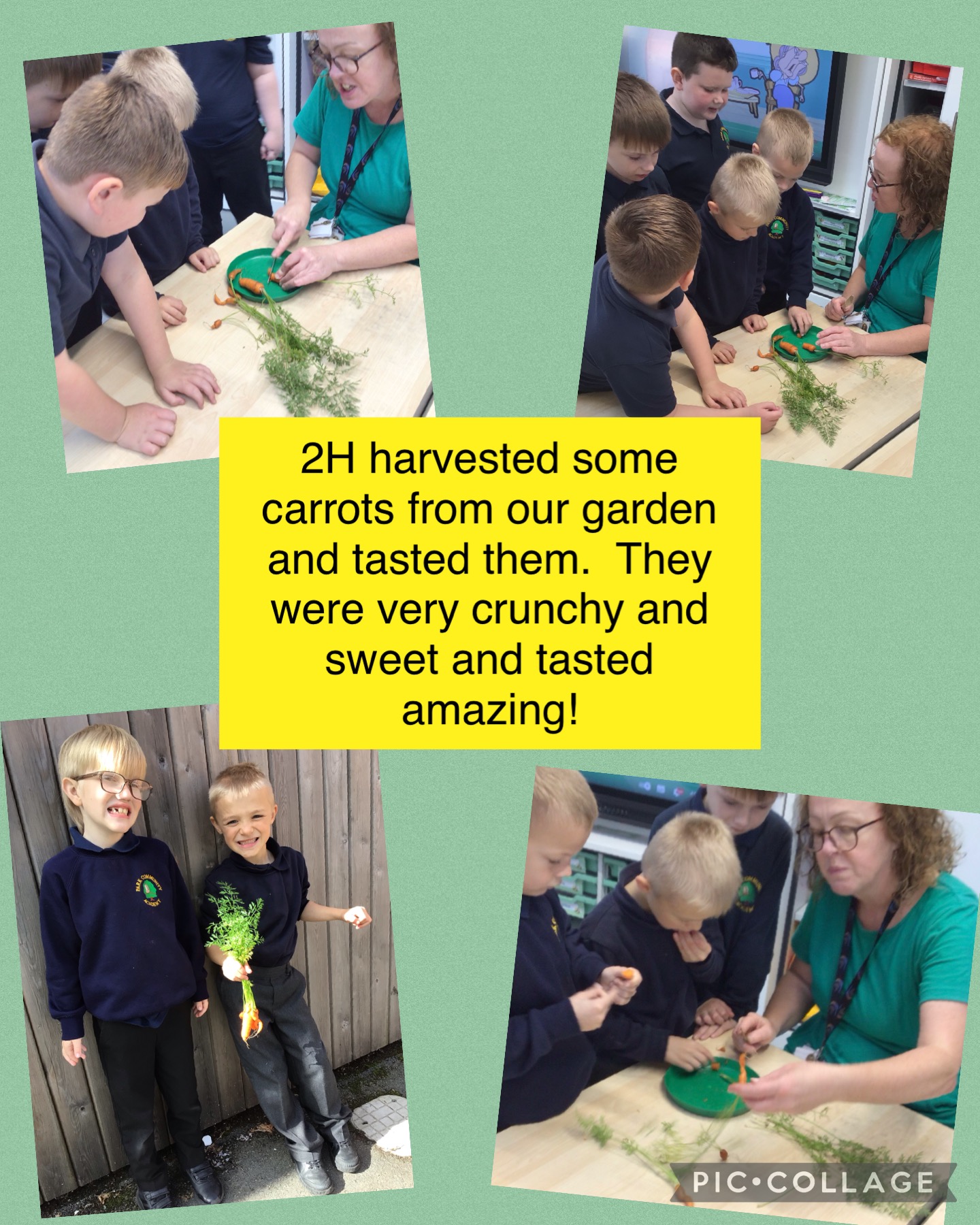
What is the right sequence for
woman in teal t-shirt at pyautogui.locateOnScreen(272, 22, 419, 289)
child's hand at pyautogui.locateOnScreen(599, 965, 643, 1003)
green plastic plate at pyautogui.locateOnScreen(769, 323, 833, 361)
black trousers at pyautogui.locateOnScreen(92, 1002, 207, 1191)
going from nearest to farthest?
1. woman in teal t-shirt at pyautogui.locateOnScreen(272, 22, 419, 289)
2. child's hand at pyautogui.locateOnScreen(599, 965, 643, 1003)
3. black trousers at pyautogui.locateOnScreen(92, 1002, 207, 1191)
4. green plastic plate at pyautogui.locateOnScreen(769, 323, 833, 361)

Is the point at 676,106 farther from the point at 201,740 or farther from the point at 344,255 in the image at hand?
the point at 201,740

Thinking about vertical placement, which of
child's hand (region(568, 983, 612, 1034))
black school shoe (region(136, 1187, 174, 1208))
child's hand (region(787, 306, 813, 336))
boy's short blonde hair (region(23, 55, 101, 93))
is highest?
boy's short blonde hair (region(23, 55, 101, 93))

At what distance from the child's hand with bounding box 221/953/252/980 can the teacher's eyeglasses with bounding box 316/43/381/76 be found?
1725 mm

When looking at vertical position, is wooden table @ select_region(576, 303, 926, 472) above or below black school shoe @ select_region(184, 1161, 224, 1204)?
above

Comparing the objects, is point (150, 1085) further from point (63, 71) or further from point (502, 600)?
point (63, 71)

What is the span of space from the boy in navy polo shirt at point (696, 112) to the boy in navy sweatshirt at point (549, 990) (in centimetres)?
116

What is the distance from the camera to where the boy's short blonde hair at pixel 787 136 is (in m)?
2.48

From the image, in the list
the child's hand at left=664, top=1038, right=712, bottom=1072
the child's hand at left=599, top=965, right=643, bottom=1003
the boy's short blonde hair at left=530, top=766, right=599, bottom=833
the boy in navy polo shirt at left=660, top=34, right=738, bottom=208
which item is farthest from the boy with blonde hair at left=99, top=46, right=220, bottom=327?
the child's hand at left=664, top=1038, right=712, bottom=1072

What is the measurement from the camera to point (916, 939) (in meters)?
2.45

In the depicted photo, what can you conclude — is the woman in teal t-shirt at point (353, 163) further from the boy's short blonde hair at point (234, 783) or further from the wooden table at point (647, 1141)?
the wooden table at point (647, 1141)

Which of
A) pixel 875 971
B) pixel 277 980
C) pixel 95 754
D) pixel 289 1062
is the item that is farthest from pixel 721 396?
pixel 289 1062

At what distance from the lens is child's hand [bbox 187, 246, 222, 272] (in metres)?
2.54

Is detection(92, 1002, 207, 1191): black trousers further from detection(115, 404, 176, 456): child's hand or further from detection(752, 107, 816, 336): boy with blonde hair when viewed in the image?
detection(752, 107, 816, 336): boy with blonde hair

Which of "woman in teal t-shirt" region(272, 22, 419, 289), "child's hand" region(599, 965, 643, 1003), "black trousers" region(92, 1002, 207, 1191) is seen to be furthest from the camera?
"black trousers" region(92, 1002, 207, 1191)
